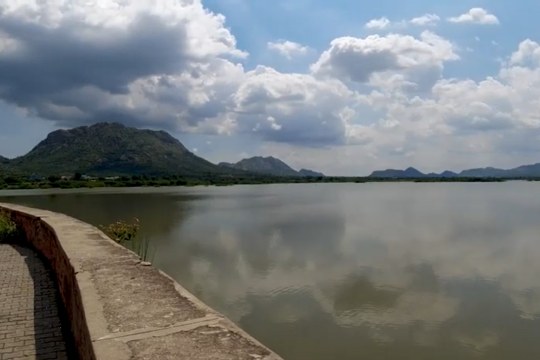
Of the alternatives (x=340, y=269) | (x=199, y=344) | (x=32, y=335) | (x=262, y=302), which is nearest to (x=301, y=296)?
(x=262, y=302)

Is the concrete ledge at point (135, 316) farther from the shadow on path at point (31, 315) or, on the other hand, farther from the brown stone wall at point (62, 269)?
the shadow on path at point (31, 315)

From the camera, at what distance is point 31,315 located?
5527mm

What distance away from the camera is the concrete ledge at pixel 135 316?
2.89 m

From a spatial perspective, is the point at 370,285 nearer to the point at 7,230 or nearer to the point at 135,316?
the point at 7,230

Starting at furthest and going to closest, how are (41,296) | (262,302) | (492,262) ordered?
(492,262) < (262,302) < (41,296)

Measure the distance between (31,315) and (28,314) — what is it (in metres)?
0.07

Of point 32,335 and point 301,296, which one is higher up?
point 32,335

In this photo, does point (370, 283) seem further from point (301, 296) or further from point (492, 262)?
point (492, 262)

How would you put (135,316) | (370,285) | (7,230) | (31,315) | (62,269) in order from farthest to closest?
1. (370,285)
2. (7,230)
3. (62,269)
4. (31,315)
5. (135,316)

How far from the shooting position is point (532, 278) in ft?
44.9

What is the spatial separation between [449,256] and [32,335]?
50.7 feet

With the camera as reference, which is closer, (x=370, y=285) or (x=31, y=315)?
(x=31, y=315)

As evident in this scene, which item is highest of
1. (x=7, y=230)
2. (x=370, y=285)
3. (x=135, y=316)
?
(x=135, y=316)

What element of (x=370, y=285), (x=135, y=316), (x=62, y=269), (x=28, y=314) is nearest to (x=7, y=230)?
(x=62, y=269)
